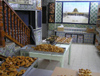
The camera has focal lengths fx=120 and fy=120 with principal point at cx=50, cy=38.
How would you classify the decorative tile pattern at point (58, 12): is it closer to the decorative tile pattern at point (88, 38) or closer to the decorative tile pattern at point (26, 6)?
the decorative tile pattern at point (88, 38)

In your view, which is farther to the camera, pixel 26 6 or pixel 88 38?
pixel 88 38

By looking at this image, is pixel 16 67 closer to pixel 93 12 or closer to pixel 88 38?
pixel 88 38

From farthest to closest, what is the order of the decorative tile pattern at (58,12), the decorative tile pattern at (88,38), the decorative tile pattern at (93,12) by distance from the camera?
the decorative tile pattern at (58,12), the decorative tile pattern at (93,12), the decorative tile pattern at (88,38)

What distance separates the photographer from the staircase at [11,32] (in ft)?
8.99

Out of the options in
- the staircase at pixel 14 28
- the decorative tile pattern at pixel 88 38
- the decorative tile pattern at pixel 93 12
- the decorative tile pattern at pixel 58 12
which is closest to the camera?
the staircase at pixel 14 28

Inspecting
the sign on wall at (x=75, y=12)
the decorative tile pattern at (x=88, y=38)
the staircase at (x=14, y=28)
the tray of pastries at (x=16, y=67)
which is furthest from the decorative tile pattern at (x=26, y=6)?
the decorative tile pattern at (x=88, y=38)

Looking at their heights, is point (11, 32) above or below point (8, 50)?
above

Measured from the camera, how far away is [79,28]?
8773 millimetres

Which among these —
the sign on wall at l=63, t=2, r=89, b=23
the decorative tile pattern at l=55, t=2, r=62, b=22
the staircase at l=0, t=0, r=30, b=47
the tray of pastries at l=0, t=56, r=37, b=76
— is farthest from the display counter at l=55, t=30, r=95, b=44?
the tray of pastries at l=0, t=56, r=37, b=76

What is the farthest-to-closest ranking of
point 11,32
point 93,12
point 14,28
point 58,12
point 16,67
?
point 58,12
point 93,12
point 14,28
point 11,32
point 16,67

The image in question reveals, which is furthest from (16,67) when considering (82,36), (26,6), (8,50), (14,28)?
(82,36)

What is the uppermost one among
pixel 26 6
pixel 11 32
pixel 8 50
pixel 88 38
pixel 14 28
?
pixel 26 6

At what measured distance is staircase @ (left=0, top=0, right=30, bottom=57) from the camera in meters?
2.74

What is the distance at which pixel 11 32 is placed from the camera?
344 centimetres
